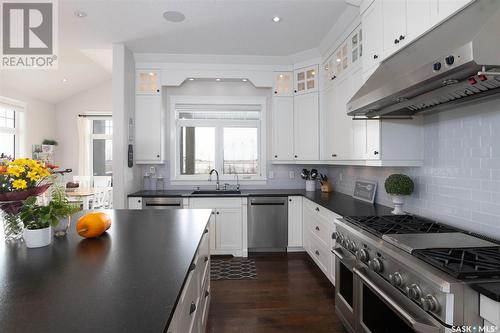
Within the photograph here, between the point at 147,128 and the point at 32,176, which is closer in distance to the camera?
the point at 32,176

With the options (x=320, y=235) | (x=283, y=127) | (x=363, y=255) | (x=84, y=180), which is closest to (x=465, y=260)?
(x=363, y=255)

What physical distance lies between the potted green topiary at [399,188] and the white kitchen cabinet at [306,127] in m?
1.54

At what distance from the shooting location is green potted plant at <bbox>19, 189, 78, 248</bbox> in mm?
1285

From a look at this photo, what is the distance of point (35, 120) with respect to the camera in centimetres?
640

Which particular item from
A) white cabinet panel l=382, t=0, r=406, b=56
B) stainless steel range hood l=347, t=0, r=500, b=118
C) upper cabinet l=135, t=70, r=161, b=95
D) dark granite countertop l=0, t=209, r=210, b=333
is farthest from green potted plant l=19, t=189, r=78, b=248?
upper cabinet l=135, t=70, r=161, b=95

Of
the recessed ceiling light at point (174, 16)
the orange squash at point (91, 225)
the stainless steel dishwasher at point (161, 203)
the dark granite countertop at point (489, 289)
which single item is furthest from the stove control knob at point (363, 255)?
the recessed ceiling light at point (174, 16)

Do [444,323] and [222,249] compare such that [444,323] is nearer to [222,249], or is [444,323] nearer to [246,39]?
[222,249]

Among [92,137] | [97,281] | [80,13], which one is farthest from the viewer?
[92,137]

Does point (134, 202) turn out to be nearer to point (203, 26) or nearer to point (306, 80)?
point (203, 26)

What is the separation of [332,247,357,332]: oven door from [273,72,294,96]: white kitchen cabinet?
259cm

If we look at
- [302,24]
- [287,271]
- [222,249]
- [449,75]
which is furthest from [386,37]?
[222,249]

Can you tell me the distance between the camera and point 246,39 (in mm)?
3385

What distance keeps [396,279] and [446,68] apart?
1.02 m

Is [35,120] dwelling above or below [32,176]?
above
